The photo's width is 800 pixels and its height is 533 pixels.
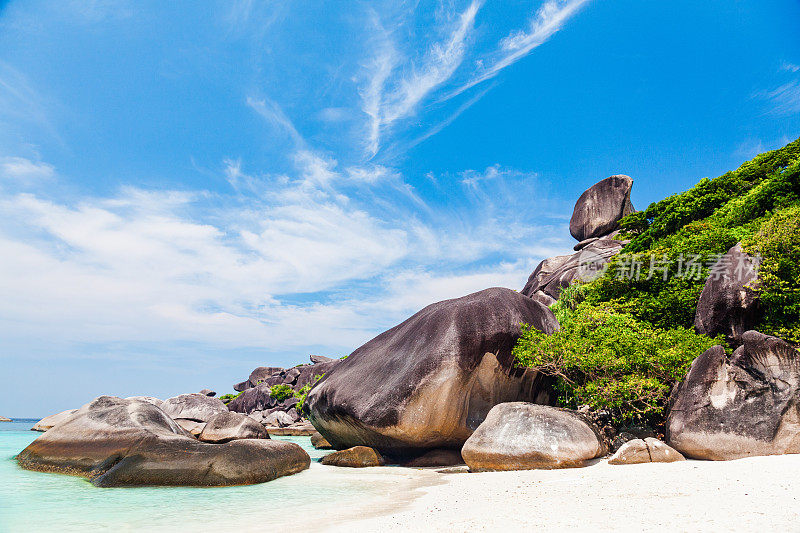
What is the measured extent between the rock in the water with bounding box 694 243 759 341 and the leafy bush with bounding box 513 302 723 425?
0.47 metres

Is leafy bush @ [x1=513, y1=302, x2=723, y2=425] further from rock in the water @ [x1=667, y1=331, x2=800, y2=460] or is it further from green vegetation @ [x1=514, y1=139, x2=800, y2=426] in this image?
rock in the water @ [x1=667, y1=331, x2=800, y2=460]

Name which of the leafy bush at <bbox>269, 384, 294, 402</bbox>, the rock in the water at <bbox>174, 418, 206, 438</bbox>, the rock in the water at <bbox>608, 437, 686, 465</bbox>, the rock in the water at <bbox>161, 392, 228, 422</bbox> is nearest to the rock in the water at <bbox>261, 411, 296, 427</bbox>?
the leafy bush at <bbox>269, 384, 294, 402</bbox>

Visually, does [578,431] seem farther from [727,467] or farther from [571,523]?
[571,523]

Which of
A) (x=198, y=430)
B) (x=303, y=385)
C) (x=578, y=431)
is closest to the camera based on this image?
(x=578, y=431)

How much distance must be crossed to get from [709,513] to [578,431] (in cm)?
427

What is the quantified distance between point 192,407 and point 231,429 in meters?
9.77

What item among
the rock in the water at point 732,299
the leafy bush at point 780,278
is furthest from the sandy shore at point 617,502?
the rock in the water at point 732,299

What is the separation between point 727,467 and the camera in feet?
18.9

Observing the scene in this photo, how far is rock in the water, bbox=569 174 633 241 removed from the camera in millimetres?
34125

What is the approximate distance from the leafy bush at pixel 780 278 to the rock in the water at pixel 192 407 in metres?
21.3

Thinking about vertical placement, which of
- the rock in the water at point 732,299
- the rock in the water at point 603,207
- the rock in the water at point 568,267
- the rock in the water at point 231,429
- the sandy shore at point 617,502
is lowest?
the sandy shore at point 617,502

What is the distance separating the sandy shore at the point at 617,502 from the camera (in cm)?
362

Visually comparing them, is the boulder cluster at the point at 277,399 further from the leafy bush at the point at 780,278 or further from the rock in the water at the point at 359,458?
the leafy bush at the point at 780,278

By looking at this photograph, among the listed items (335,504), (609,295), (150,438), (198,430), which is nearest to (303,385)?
(198,430)
